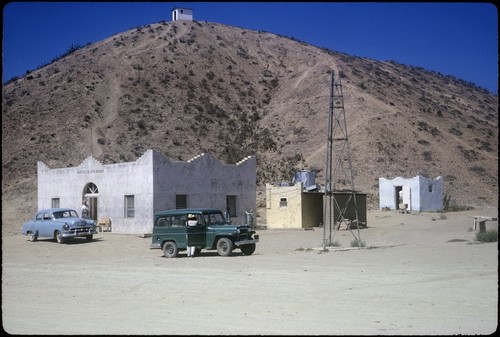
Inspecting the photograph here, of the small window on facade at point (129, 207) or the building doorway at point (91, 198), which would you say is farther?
the building doorway at point (91, 198)

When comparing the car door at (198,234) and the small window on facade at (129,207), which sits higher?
the small window on facade at (129,207)

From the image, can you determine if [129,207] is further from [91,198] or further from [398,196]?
[398,196]

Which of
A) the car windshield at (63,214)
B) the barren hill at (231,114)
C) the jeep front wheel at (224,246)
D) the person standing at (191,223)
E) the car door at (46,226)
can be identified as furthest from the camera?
the barren hill at (231,114)

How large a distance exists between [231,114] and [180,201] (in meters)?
46.1

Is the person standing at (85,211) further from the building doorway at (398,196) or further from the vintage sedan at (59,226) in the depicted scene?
the building doorway at (398,196)

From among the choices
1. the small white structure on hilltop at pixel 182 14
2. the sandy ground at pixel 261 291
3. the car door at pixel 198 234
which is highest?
the small white structure on hilltop at pixel 182 14

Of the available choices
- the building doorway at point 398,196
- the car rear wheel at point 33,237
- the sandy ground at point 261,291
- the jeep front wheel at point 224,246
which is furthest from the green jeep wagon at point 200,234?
the building doorway at point 398,196

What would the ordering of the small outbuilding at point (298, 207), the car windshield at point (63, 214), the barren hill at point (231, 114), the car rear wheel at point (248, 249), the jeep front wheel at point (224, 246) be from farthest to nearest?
the barren hill at point (231, 114) < the small outbuilding at point (298, 207) < the car windshield at point (63, 214) < the car rear wheel at point (248, 249) < the jeep front wheel at point (224, 246)

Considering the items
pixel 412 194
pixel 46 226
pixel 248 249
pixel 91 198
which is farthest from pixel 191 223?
pixel 412 194

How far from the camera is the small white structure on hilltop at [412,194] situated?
49.9 metres

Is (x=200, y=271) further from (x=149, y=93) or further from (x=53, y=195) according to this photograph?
(x=149, y=93)

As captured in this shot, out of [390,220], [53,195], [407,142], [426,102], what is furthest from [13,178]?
[426,102]

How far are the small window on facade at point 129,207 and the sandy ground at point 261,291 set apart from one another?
6936mm

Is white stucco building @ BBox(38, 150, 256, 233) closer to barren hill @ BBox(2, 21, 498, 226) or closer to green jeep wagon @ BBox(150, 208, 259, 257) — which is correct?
green jeep wagon @ BBox(150, 208, 259, 257)
